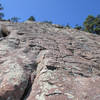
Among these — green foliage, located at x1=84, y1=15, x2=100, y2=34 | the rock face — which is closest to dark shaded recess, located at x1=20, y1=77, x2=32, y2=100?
the rock face

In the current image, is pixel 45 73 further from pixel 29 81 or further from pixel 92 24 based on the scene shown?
pixel 92 24

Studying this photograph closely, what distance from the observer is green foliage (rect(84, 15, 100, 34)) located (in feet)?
100

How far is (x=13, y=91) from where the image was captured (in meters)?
3.68

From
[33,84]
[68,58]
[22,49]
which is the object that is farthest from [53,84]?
[22,49]

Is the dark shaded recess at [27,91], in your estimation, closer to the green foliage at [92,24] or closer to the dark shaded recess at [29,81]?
the dark shaded recess at [29,81]

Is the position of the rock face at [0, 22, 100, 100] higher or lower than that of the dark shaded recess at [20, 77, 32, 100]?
higher

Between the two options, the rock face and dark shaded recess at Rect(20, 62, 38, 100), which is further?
dark shaded recess at Rect(20, 62, 38, 100)

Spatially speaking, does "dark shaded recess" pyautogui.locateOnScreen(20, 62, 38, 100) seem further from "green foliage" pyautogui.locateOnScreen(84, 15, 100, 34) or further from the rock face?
"green foliage" pyautogui.locateOnScreen(84, 15, 100, 34)

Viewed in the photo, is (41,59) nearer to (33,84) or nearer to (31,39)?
(33,84)

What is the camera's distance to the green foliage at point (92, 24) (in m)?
30.6

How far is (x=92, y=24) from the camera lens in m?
31.2

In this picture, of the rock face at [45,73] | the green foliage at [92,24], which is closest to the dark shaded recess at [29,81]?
the rock face at [45,73]

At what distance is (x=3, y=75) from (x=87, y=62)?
335 cm

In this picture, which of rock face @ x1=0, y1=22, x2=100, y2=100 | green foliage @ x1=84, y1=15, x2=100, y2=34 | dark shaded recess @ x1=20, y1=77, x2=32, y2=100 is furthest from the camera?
green foliage @ x1=84, y1=15, x2=100, y2=34
